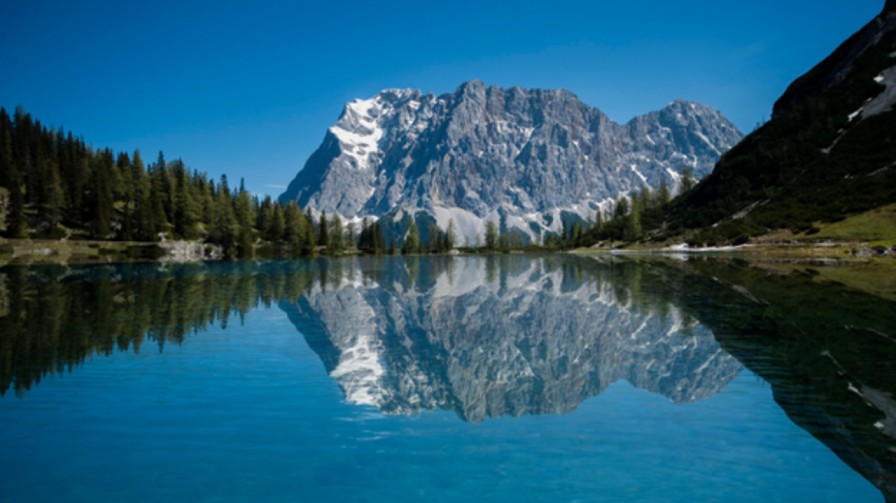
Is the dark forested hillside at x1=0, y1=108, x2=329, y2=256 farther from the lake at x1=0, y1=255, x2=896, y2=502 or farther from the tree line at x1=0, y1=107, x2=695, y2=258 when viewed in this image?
the lake at x1=0, y1=255, x2=896, y2=502

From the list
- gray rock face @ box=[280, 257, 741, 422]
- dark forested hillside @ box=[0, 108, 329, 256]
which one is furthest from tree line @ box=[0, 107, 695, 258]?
gray rock face @ box=[280, 257, 741, 422]

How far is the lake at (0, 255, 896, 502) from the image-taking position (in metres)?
10.6

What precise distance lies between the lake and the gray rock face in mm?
148

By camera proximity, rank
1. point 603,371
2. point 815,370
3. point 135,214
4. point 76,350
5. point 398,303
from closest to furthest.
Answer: point 815,370, point 603,371, point 76,350, point 398,303, point 135,214

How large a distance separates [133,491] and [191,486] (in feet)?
3.49

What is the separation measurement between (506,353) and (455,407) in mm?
7599

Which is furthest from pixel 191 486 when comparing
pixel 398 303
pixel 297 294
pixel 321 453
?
pixel 297 294

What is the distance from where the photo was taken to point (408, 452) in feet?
40.3

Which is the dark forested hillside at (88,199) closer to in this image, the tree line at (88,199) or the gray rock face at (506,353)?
the tree line at (88,199)

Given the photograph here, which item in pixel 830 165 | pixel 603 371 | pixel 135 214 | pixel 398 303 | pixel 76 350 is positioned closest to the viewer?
pixel 603 371

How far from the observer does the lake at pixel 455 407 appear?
1057 centimetres

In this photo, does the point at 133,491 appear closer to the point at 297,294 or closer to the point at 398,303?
the point at 398,303

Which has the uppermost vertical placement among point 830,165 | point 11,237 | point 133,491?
point 830,165

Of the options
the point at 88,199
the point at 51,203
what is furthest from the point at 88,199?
the point at 51,203
